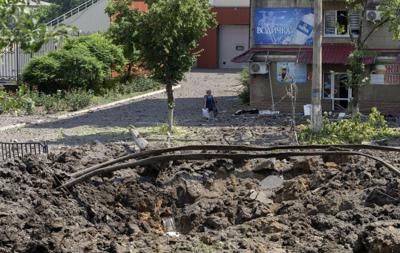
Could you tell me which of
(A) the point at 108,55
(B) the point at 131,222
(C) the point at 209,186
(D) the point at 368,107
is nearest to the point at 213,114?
(D) the point at 368,107

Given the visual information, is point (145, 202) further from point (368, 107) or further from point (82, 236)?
point (368, 107)

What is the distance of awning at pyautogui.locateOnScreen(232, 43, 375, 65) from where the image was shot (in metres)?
35.4

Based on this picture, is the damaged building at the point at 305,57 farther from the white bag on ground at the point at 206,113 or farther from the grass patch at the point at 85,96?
the grass patch at the point at 85,96

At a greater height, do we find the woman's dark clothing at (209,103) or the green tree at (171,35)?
the green tree at (171,35)

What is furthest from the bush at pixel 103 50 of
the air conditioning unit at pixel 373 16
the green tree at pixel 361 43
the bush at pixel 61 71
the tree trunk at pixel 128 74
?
the green tree at pixel 361 43

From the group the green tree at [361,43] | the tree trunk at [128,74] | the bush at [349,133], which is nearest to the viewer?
the bush at [349,133]

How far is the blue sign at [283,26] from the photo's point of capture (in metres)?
36.8

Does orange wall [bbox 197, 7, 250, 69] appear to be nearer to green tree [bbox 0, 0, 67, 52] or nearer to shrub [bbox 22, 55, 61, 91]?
shrub [bbox 22, 55, 61, 91]

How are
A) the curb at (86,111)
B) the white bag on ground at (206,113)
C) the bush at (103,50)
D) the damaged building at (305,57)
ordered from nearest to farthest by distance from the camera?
the curb at (86,111), the white bag on ground at (206,113), the damaged building at (305,57), the bush at (103,50)

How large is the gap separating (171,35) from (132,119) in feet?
20.5

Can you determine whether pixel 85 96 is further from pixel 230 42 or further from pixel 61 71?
pixel 230 42

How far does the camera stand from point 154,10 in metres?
28.1

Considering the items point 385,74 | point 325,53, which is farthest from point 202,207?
point 385,74

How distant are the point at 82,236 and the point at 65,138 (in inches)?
658
